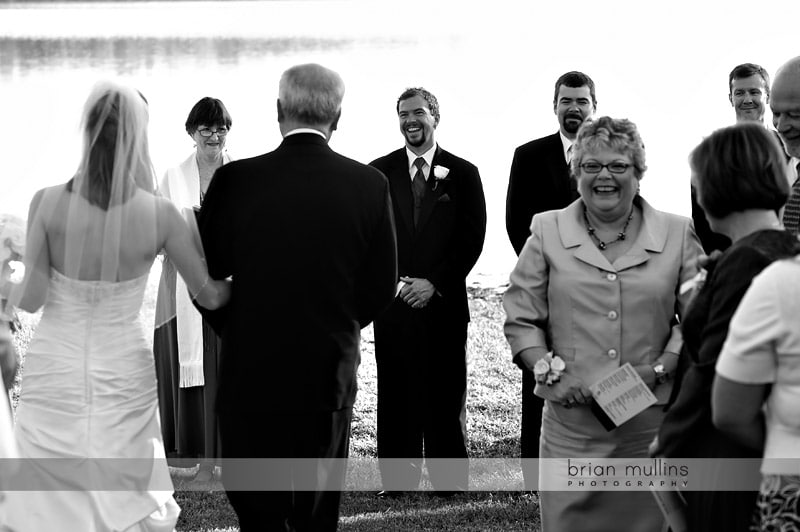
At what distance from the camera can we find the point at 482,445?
27.1 feet

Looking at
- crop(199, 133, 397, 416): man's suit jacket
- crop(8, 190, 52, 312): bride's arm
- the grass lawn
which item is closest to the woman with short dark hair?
crop(199, 133, 397, 416): man's suit jacket

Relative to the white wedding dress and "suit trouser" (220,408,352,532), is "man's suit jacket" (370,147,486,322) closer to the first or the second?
"suit trouser" (220,408,352,532)

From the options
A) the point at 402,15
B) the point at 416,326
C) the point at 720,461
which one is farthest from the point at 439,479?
the point at 402,15

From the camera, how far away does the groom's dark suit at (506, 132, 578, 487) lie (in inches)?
262

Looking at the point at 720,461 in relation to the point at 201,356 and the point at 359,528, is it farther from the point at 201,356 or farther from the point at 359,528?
the point at 201,356

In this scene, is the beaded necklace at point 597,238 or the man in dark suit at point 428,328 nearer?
the beaded necklace at point 597,238

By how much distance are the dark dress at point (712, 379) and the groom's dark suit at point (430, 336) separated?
335 cm

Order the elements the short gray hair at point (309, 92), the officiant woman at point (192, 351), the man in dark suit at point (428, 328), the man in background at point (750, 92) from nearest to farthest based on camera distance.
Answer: the short gray hair at point (309, 92)
the man in background at point (750, 92)
the man in dark suit at point (428, 328)
the officiant woman at point (192, 351)

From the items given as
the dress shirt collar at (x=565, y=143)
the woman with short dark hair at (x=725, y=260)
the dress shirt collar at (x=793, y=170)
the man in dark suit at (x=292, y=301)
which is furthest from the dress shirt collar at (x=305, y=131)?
the dress shirt collar at (x=565, y=143)

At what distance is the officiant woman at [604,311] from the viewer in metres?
4.57

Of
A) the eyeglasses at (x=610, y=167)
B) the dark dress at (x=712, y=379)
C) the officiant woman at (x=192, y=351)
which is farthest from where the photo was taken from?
the officiant woman at (x=192, y=351)

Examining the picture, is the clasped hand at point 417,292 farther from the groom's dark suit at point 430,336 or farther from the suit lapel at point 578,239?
the suit lapel at point 578,239

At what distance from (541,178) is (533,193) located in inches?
3.9

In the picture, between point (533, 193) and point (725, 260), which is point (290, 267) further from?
point (533, 193)
